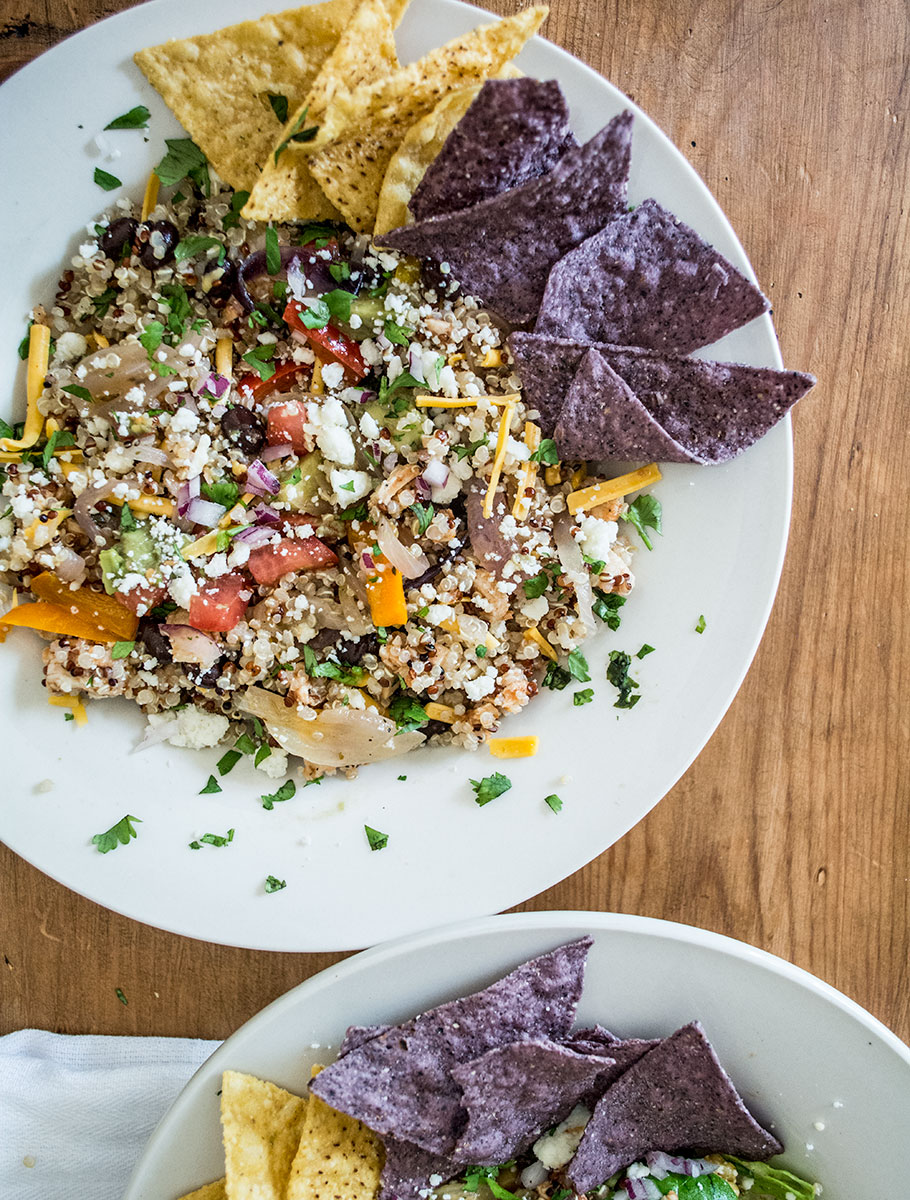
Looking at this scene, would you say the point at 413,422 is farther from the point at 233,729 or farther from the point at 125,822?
the point at 125,822

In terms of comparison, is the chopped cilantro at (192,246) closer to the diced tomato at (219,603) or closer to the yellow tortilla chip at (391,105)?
the yellow tortilla chip at (391,105)

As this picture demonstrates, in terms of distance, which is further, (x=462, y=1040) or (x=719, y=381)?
(x=462, y=1040)

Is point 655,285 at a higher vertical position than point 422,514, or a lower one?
higher

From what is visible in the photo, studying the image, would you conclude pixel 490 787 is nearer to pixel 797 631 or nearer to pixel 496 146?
pixel 797 631

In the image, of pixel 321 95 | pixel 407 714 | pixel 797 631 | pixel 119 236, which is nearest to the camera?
pixel 321 95

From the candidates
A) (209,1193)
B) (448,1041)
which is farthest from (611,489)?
(209,1193)

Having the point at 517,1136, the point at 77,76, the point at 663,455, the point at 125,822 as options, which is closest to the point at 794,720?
the point at 663,455

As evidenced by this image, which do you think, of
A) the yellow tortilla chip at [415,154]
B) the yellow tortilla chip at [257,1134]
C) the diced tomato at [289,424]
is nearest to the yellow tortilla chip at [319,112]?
the yellow tortilla chip at [415,154]
